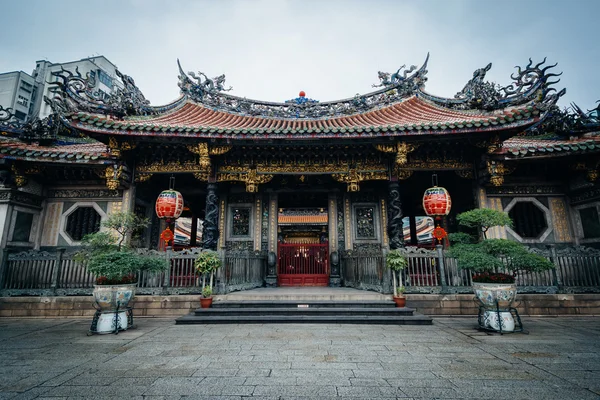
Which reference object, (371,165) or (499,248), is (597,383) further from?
(371,165)

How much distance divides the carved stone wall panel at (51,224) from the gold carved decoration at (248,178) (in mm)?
5172

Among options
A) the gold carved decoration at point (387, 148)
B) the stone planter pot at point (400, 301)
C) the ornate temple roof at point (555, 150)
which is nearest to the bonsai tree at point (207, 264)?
the stone planter pot at point (400, 301)

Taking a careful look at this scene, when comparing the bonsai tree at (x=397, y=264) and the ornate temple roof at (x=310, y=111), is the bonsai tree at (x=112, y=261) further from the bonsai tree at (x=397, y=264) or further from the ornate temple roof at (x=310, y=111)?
the bonsai tree at (x=397, y=264)

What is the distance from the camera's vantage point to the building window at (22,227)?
8086 mm

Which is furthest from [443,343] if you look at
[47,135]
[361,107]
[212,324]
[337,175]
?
[47,135]

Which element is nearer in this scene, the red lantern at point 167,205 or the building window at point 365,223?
the red lantern at point 167,205

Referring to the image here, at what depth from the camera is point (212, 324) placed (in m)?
6.06

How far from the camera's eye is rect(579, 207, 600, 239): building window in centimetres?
806

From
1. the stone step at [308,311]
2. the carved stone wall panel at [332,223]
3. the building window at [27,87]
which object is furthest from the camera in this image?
the building window at [27,87]

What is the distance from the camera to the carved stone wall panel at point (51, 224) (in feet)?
28.7

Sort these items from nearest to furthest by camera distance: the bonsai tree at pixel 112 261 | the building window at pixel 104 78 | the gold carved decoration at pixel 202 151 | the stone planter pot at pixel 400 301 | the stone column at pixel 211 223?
the bonsai tree at pixel 112 261 < the stone planter pot at pixel 400 301 < the gold carved decoration at pixel 202 151 < the stone column at pixel 211 223 < the building window at pixel 104 78

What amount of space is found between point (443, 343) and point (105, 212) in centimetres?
970

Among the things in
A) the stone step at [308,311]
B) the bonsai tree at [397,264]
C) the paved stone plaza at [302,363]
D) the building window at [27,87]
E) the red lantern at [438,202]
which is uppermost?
the building window at [27,87]

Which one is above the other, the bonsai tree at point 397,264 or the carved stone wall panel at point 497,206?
the carved stone wall panel at point 497,206
